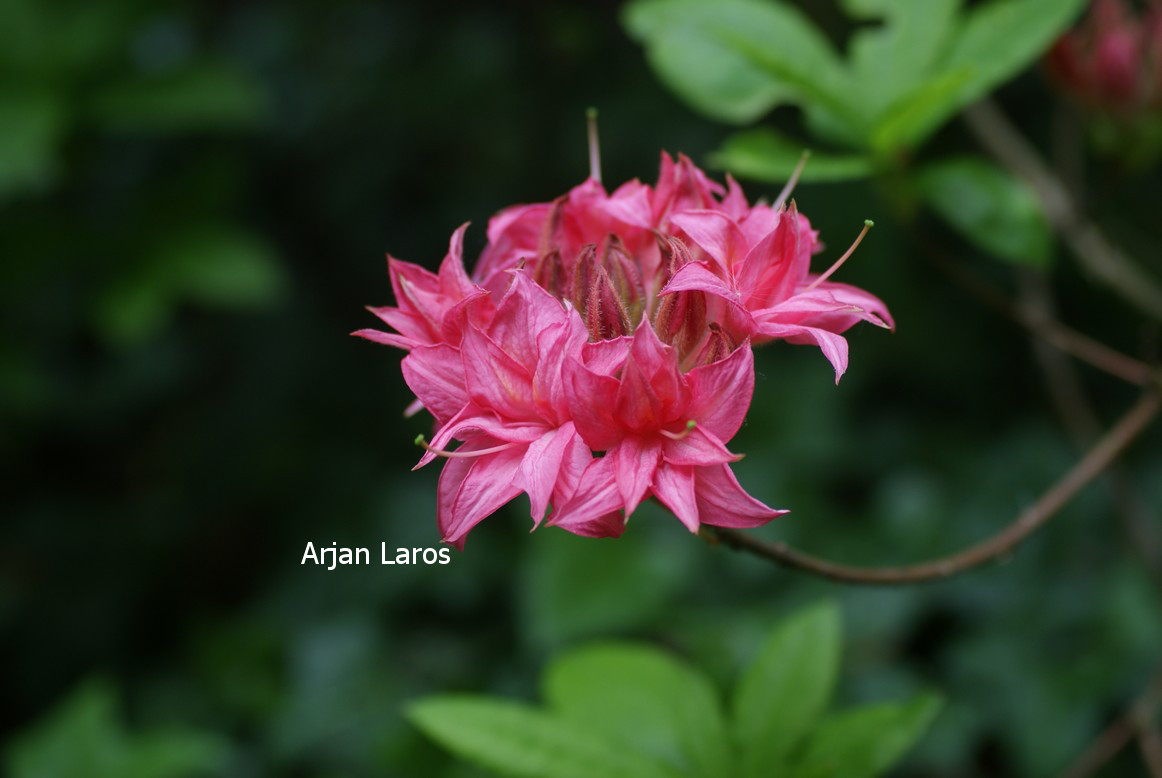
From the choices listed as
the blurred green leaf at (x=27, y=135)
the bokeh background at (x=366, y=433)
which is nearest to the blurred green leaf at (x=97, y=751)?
the bokeh background at (x=366, y=433)

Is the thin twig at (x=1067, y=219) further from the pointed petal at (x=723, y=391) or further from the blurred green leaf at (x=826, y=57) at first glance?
the pointed petal at (x=723, y=391)

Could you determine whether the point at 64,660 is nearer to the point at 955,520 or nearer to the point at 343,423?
the point at 343,423

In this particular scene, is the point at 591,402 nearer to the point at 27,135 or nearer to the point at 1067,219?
the point at 1067,219

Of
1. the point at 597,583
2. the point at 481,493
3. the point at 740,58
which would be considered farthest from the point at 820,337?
the point at 597,583

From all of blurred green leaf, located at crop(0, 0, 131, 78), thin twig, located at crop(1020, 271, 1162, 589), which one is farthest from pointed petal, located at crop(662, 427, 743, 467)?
blurred green leaf, located at crop(0, 0, 131, 78)

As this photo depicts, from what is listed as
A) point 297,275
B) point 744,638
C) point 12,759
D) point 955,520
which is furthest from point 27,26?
point 955,520

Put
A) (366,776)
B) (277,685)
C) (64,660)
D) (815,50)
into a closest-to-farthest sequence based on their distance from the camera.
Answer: (815,50) < (366,776) < (277,685) < (64,660)
